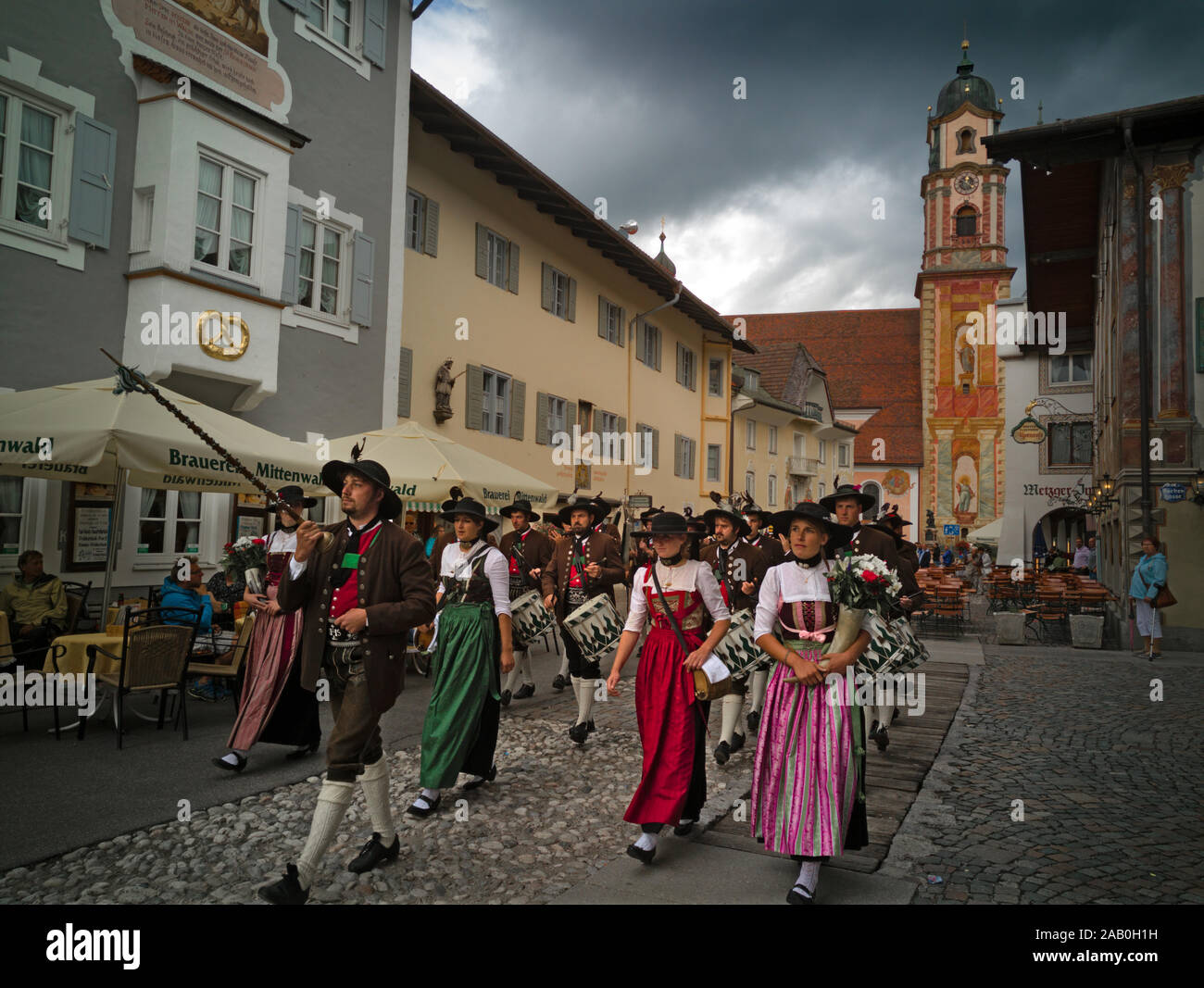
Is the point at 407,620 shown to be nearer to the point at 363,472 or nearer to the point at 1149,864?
the point at 363,472

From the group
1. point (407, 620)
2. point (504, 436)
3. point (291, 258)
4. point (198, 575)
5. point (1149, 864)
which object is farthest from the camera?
point (504, 436)

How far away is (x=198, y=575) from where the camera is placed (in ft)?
31.1

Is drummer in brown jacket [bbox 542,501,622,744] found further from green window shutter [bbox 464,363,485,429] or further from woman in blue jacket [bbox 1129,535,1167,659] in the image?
green window shutter [bbox 464,363,485,429]

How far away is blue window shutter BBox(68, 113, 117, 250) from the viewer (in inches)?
415

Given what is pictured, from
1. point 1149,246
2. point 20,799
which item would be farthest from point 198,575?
point 1149,246

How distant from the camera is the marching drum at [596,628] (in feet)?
22.7

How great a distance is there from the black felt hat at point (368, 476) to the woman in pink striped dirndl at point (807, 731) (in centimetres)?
205

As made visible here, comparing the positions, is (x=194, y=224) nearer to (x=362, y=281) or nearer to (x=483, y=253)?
(x=362, y=281)

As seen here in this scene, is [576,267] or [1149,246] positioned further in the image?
[576,267]

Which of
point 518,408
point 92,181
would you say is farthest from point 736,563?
point 518,408

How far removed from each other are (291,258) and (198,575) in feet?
19.6

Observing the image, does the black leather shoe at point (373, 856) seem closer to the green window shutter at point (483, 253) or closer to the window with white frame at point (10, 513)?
the window with white frame at point (10, 513)

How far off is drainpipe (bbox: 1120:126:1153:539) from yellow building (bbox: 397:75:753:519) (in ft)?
38.4

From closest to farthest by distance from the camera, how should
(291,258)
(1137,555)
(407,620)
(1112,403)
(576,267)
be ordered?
(407,620) → (291,258) → (1137,555) → (1112,403) → (576,267)
